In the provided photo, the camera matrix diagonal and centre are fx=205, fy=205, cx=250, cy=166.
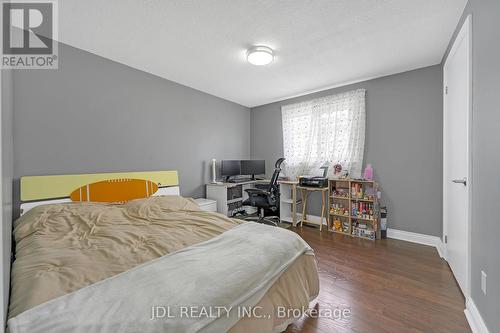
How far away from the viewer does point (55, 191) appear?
225cm

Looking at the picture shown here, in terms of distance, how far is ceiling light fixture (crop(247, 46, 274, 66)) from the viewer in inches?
94.7

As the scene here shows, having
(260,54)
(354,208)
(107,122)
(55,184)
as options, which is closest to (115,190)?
(55,184)

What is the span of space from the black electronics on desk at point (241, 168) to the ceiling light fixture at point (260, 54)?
2037 mm

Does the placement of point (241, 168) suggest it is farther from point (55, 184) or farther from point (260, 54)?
point (55, 184)

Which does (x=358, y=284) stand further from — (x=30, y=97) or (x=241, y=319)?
(x=30, y=97)

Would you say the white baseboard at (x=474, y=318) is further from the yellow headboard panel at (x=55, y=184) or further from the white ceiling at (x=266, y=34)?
the yellow headboard panel at (x=55, y=184)

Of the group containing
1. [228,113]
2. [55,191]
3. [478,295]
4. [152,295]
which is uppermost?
[228,113]

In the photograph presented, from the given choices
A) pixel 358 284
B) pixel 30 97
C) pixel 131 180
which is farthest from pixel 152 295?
pixel 30 97

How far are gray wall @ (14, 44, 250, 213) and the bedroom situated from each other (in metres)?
0.02

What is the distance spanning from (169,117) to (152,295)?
9.71ft

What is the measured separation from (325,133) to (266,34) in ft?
7.01

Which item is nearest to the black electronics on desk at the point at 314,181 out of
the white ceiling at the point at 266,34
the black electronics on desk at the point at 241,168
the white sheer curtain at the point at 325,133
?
the white sheer curtain at the point at 325,133

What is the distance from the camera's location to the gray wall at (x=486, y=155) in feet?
3.99

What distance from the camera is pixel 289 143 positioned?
4.25m
